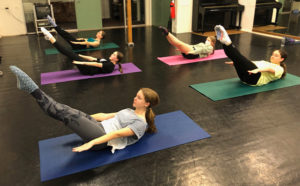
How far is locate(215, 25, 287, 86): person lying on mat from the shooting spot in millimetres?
2908

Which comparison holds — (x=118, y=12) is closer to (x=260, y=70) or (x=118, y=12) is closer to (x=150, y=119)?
(x=260, y=70)

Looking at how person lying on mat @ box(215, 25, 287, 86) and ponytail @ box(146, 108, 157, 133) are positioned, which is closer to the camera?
ponytail @ box(146, 108, 157, 133)

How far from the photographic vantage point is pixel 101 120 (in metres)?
2.22

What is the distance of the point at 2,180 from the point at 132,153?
977 mm

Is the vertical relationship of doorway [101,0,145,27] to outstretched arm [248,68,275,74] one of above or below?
above

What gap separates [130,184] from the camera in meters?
1.73

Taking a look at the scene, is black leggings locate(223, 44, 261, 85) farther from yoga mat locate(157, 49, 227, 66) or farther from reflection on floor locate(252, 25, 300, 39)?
reflection on floor locate(252, 25, 300, 39)

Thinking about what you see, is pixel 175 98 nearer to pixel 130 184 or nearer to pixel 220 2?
pixel 130 184

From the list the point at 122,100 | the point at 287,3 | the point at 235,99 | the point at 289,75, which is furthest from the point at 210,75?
the point at 287,3

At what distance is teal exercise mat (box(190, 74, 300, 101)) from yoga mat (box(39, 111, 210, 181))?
84 cm

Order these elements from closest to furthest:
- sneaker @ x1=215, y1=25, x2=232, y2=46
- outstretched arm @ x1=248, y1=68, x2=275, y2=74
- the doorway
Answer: sneaker @ x1=215, y1=25, x2=232, y2=46 < outstretched arm @ x1=248, y1=68, x2=275, y2=74 < the doorway

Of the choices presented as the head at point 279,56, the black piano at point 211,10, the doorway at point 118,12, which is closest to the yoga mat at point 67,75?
the head at point 279,56

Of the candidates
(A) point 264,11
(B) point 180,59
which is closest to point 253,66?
(B) point 180,59

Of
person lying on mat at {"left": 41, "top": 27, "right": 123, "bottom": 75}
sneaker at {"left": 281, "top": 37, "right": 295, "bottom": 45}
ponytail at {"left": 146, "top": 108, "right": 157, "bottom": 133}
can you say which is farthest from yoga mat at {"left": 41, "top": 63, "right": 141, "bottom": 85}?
sneaker at {"left": 281, "top": 37, "right": 295, "bottom": 45}
